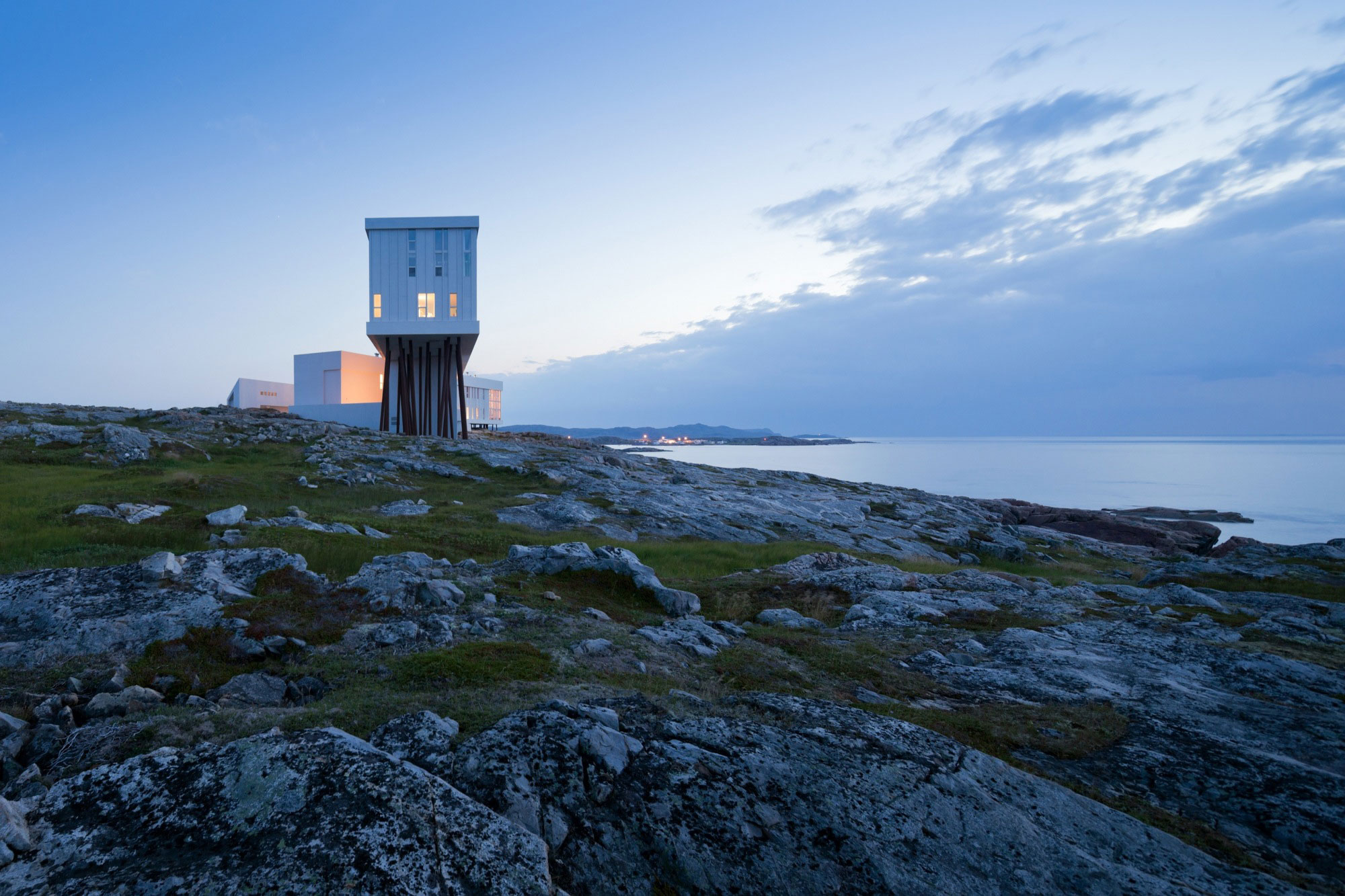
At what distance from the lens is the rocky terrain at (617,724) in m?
4.41

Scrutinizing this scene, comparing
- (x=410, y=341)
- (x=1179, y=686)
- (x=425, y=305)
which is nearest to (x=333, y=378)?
(x=410, y=341)

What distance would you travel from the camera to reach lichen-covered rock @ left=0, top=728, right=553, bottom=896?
3.81m

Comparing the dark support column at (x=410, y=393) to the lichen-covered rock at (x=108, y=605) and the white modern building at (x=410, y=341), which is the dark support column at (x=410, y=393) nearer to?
the white modern building at (x=410, y=341)

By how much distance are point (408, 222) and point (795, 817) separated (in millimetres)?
56704

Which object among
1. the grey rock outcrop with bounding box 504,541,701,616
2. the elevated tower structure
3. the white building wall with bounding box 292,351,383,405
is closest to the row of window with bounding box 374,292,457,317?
the elevated tower structure

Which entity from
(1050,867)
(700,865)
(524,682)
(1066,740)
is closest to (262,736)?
(524,682)

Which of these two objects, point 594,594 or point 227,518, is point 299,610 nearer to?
point 594,594

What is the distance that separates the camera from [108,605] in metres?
9.28

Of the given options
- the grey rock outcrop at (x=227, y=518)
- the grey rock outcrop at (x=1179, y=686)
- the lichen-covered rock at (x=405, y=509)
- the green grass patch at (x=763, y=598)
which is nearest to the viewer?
the grey rock outcrop at (x=1179, y=686)

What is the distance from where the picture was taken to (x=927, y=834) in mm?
5055

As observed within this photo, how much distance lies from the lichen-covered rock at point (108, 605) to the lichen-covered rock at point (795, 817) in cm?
644

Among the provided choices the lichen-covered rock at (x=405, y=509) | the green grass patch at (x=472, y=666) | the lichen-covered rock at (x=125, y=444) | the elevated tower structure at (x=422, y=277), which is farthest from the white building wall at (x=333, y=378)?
the green grass patch at (x=472, y=666)

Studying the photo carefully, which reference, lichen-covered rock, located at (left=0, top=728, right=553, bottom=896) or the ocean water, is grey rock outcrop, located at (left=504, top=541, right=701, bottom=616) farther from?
the ocean water

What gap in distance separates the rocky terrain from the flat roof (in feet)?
130
